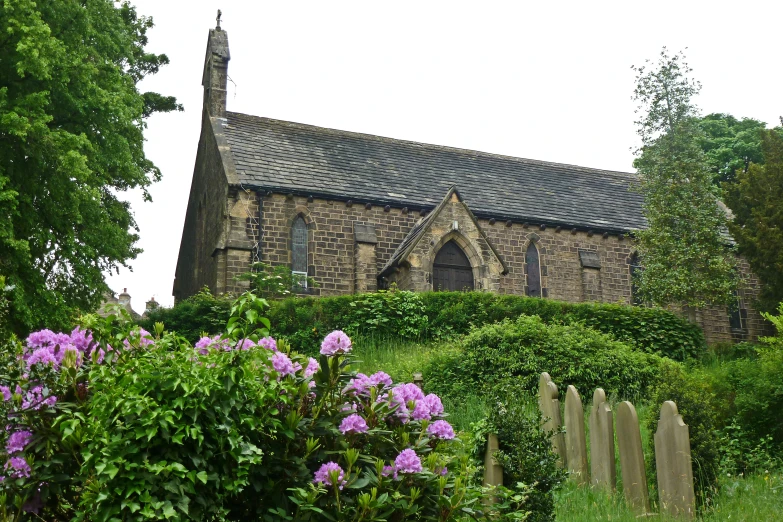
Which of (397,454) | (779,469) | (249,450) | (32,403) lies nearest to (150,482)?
(249,450)

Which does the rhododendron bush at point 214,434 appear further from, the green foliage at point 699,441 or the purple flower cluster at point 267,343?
the green foliage at point 699,441

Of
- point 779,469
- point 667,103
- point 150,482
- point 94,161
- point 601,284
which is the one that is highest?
point 667,103

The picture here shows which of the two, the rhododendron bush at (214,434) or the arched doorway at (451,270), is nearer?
the rhododendron bush at (214,434)

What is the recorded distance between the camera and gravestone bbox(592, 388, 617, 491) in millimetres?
9297

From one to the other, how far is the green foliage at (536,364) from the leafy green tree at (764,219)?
13.7 metres

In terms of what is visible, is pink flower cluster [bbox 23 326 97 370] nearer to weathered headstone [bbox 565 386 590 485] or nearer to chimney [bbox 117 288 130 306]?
weathered headstone [bbox 565 386 590 485]

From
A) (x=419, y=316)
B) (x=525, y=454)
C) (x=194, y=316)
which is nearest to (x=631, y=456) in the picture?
(x=525, y=454)

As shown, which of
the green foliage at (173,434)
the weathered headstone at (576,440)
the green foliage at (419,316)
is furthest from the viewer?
the green foliage at (419,316)

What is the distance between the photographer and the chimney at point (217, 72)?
29.6m

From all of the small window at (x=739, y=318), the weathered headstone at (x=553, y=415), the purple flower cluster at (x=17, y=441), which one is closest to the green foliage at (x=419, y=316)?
the weathered headstone at (x=553, y=415)

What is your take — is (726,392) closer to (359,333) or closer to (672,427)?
(672,427)

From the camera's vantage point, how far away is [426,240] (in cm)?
2500

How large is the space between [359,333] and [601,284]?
12.4m

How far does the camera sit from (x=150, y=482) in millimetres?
4875
